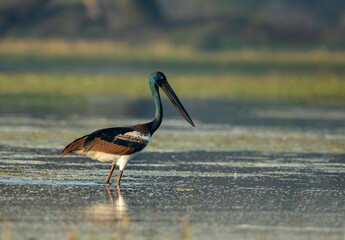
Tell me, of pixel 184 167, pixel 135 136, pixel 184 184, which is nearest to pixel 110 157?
pixel 135 136

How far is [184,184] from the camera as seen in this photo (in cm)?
1213

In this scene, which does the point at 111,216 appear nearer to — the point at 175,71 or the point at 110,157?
the point at 110,157

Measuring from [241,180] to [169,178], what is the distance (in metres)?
0.81

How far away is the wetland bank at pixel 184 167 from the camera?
9.41 meters

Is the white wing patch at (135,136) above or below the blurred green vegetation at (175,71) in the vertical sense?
below

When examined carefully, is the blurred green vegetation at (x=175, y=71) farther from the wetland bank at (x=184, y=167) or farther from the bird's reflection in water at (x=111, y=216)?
the bird's reflection in water at (x=111, y=216)

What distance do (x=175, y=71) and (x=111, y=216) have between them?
31.0m

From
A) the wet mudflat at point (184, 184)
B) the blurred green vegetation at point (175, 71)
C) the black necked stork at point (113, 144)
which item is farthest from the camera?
the blurred green vegetation at point (175, 71)

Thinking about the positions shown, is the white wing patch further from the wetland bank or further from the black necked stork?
the wetland bank

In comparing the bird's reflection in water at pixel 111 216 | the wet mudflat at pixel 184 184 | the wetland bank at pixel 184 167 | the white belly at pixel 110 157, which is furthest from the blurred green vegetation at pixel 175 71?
the bird's reflection in water at pixel 111 216

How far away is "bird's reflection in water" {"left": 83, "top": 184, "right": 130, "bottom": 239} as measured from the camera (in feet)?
29.5

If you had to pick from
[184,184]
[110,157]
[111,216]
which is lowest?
[111,216]

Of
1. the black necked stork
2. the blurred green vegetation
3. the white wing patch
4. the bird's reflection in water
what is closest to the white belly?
the black necked stork

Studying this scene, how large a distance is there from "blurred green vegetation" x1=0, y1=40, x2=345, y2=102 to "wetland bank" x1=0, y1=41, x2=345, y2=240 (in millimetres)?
220
